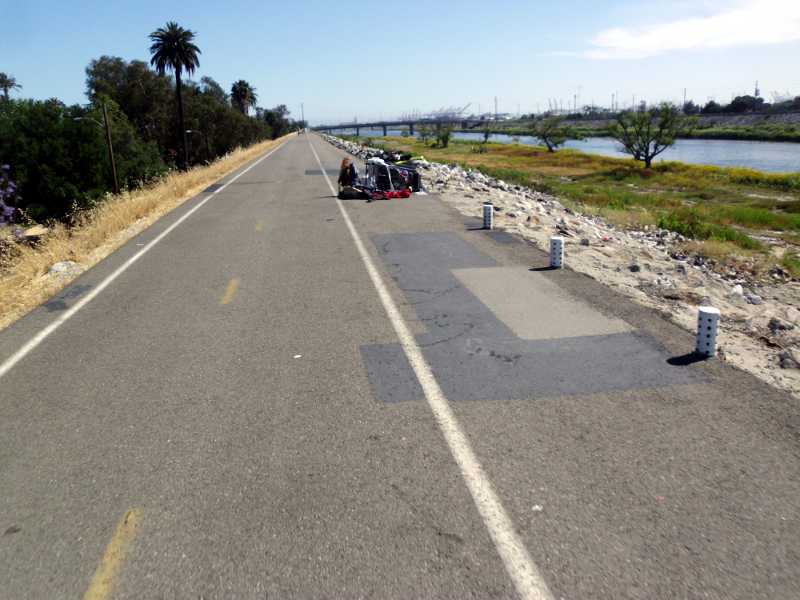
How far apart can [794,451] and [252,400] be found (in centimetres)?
465

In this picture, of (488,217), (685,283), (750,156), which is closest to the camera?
(685,283)

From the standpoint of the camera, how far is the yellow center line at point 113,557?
3533mm

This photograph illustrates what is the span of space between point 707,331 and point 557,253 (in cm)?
476

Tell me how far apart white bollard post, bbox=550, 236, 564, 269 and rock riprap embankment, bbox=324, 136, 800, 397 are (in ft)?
0.93

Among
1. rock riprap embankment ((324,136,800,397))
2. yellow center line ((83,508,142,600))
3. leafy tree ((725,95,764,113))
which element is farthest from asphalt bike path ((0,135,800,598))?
leafy tree ((725,95,764,113))

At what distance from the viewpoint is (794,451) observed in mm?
4867

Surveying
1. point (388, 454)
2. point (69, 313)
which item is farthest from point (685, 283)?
point (69, 313)

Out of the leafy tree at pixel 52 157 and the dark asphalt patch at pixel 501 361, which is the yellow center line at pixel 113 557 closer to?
the dark asphalt patch at pixel 501 361

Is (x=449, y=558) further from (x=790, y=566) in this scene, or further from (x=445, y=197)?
(x=445, y=197)

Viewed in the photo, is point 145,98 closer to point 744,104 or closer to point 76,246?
point 76,246

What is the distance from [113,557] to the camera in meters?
3.81

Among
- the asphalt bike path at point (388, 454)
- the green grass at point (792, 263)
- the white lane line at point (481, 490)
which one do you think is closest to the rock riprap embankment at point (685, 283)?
the green grass at point (792, 263)

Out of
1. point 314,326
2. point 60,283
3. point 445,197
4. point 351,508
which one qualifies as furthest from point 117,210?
point 351,508

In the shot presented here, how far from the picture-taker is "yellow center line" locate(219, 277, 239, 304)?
9.62 m
